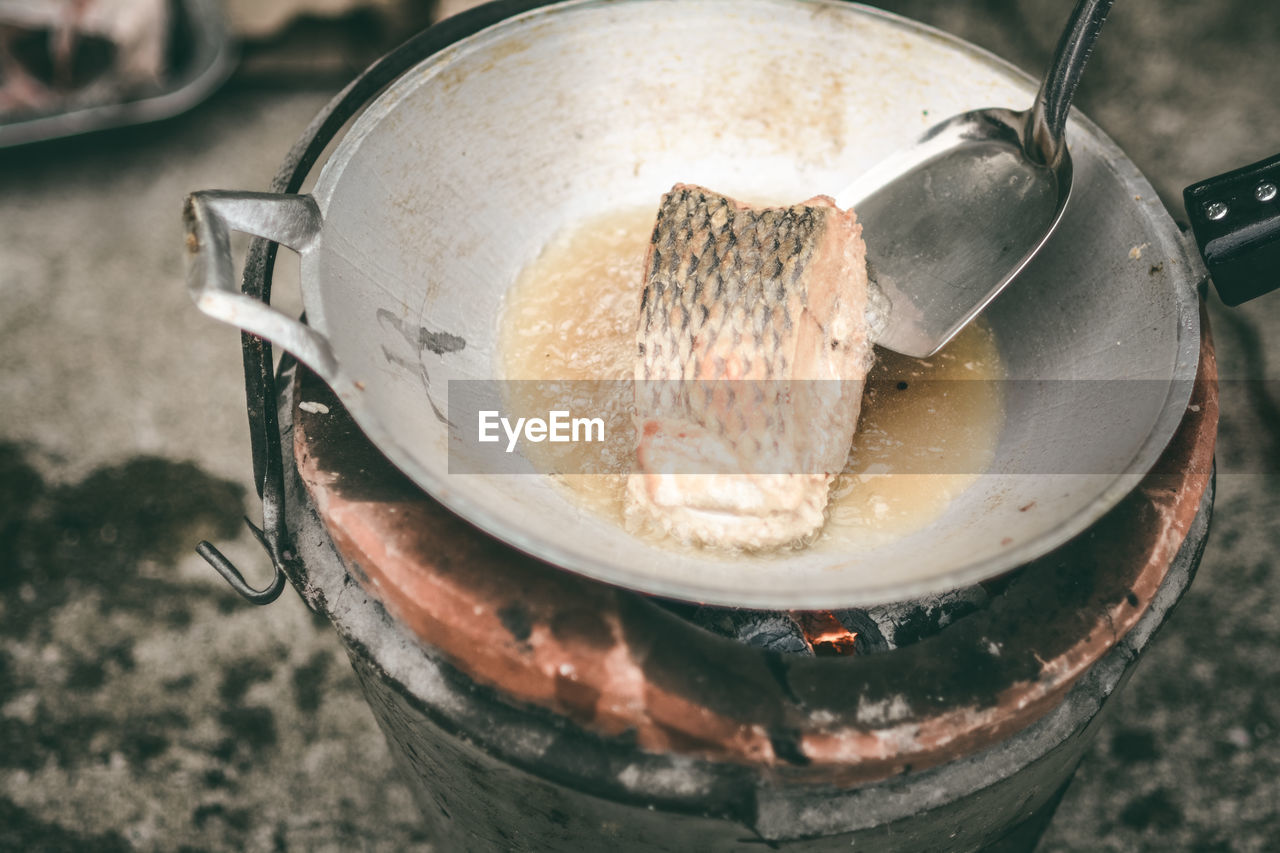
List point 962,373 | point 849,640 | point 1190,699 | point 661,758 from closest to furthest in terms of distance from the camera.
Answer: point 661,758
point 849,640
point 962,373
point 1190,699

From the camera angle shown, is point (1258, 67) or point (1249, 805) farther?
point (1258, 67)

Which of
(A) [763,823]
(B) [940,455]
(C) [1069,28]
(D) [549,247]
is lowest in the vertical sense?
(A) [763,823]

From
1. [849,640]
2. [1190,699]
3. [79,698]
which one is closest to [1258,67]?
[1190,699]

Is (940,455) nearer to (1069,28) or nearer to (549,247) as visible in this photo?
(1069,28)

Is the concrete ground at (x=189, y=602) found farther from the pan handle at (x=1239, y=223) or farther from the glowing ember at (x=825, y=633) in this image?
the pan handle at (x=1239, y=223)

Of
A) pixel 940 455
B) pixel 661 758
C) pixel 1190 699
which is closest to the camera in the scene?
pixel 661 758

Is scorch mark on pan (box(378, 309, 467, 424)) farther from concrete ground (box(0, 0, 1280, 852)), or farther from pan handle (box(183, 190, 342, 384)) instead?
concrete ground (box(0, 0, 1280, 852))

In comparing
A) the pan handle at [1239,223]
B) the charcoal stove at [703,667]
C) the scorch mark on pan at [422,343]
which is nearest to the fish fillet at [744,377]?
the charcoal stove at [703,667]
